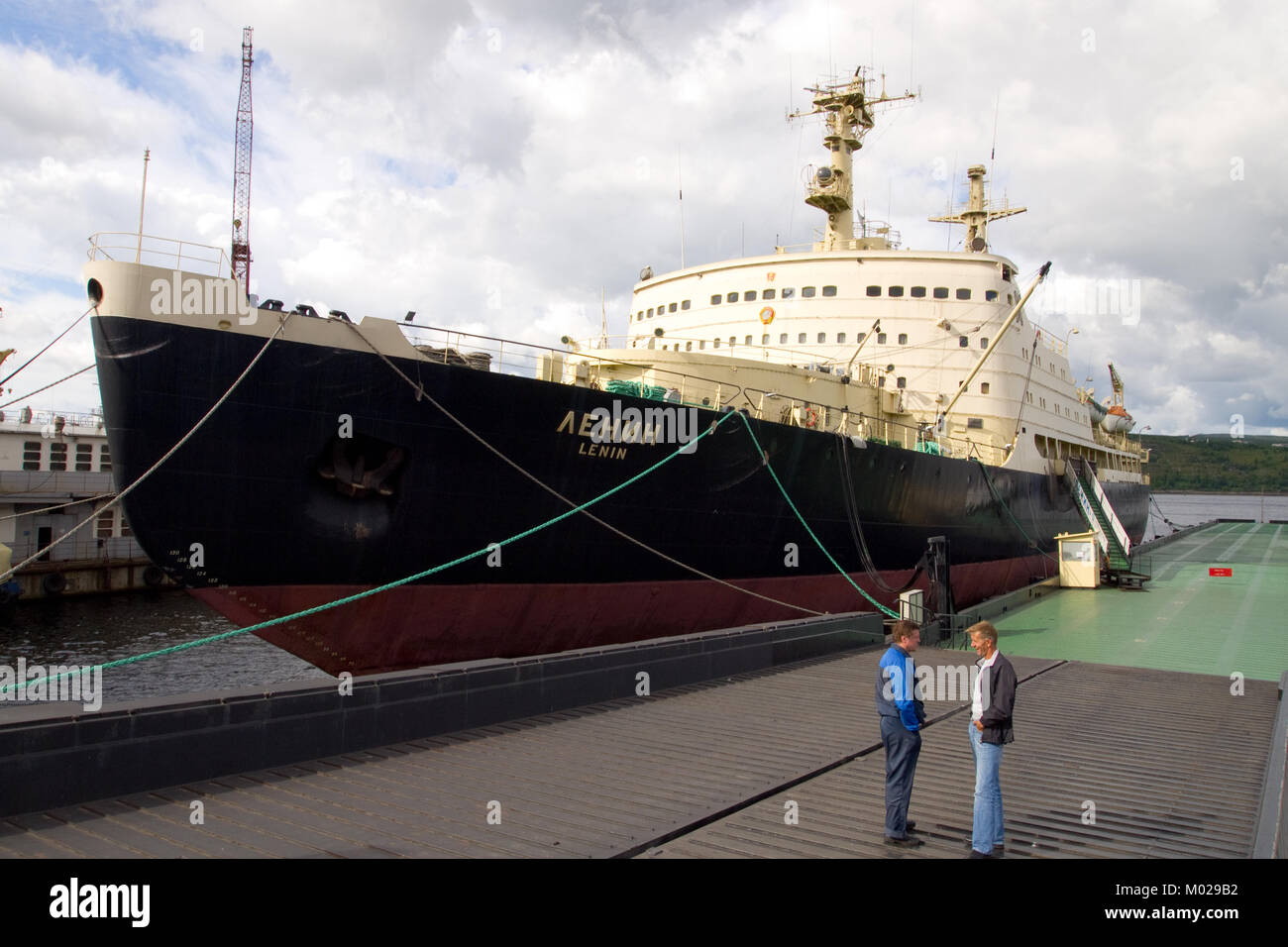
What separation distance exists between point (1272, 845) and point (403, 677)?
5523 mm

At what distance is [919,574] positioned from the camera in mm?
18656

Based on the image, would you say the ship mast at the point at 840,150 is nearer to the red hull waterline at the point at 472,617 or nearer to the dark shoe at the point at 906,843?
the red hull waterline at the point at 472,617

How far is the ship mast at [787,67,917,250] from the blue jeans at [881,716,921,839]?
20.8 meters

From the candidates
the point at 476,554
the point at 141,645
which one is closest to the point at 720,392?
the point at 476,554

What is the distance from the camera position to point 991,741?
15.4 ft

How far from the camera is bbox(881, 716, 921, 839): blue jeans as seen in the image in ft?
16.0

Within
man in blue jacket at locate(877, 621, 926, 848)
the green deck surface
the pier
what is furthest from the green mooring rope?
the green deck surface

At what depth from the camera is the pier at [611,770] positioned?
482 cm

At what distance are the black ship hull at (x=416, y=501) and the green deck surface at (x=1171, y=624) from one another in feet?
19.4

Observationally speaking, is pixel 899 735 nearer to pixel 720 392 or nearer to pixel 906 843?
pixel 906 843
